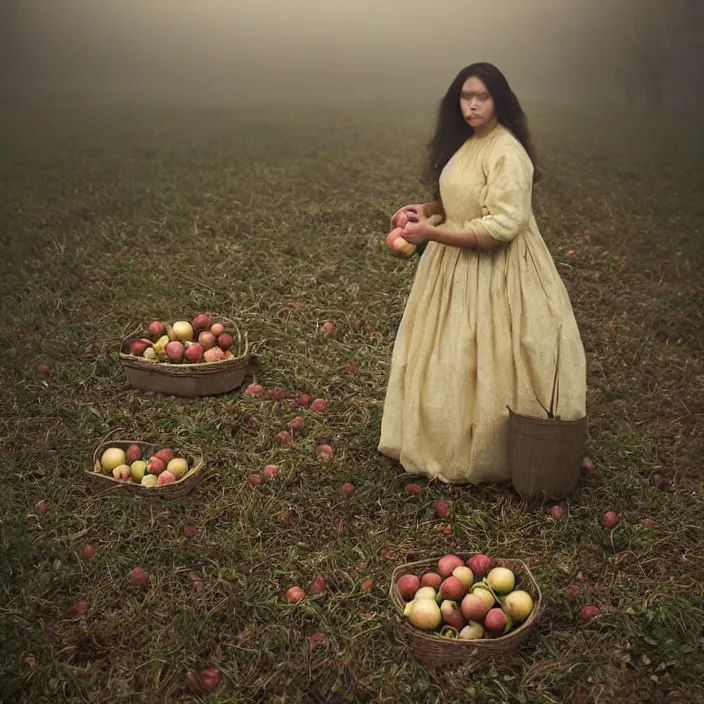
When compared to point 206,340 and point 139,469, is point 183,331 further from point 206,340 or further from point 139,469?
point 139,469

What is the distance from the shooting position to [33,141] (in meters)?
9.22

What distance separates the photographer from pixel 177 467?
151 inches

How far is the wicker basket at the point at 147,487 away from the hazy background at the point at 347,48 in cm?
601

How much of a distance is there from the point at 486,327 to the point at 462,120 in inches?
33.4

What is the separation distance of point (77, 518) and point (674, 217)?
20.3 feet

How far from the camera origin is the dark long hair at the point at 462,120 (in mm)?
3199

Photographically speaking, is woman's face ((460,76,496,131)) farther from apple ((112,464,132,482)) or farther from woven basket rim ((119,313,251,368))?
apple ((112,464,132,482))

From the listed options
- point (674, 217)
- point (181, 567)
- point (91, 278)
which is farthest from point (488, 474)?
point (674, 217)

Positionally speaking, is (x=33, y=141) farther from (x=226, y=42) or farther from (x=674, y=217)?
(x=674, y=217)

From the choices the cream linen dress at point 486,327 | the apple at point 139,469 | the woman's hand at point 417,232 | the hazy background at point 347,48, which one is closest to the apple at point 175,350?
the apple at point 139,469

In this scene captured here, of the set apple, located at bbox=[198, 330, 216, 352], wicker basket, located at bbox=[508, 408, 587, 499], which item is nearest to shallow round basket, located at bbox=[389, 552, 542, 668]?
wicker basket, located at bbox=[508, 408, 587, 499]

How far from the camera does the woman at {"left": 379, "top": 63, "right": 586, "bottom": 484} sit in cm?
321

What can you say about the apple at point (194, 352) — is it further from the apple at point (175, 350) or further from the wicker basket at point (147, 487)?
the wicker basket at point (147, 487)

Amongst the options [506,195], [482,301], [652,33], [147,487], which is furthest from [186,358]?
[652,33]
